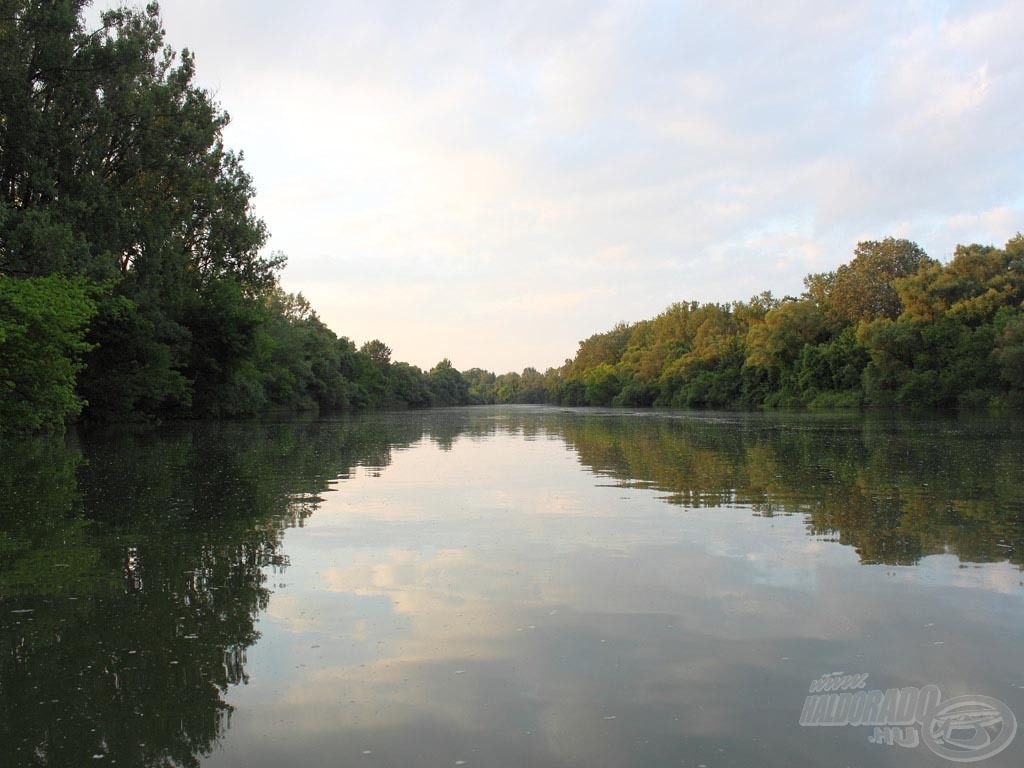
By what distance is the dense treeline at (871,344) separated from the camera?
6266cm

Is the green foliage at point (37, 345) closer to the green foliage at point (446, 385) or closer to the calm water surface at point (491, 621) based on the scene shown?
the calm water surface at point (491, 621)

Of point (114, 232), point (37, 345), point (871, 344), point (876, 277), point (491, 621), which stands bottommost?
point (491, 621)

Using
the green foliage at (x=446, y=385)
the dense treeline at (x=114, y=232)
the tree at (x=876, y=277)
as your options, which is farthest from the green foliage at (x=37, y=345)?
the green foliage at (x=446, y=385)

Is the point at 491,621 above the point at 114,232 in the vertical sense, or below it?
below

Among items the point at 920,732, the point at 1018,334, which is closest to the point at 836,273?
the point at 1018,334

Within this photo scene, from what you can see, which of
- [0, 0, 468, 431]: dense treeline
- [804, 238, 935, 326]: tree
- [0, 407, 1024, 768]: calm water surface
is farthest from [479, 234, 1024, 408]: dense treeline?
[0, 407, 1024, 768]: calm water surface

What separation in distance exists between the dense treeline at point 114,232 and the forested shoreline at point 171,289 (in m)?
0.08

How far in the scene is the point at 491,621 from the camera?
6086 millimetres

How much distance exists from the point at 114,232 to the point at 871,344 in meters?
61.3

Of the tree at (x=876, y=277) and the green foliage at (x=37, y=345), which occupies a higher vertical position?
the tree at (x=876, y=277)

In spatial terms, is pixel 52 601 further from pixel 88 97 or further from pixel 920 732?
pixel 88 97

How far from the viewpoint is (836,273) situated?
88562mm

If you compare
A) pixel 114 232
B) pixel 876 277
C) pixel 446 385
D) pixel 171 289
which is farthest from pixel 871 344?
pixel 446 385

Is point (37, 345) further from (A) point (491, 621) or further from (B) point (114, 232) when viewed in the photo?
(A) point (491, 621)
